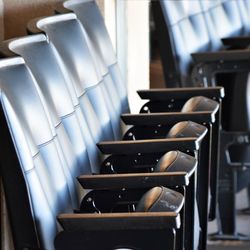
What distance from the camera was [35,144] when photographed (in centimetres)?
159

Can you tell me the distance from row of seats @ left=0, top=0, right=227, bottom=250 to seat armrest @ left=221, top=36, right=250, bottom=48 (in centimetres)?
107

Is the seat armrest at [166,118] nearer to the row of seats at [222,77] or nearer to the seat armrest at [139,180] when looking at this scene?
the seat armrest at [139,180]

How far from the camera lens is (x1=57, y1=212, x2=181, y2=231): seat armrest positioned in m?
1.47

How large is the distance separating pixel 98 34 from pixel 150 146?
465 millimetres

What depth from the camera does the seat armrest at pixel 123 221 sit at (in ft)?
4.81

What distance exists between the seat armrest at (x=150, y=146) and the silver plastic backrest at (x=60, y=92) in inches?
1.9

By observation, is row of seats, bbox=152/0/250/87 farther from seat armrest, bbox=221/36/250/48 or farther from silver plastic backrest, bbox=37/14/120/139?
silver plastic backrest, bbox=37/14/120/139

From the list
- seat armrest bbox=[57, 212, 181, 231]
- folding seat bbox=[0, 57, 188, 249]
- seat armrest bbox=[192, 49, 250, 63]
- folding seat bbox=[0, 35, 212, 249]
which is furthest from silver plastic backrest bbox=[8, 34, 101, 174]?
seat armrest bbox=[192, 49, 250, 63]

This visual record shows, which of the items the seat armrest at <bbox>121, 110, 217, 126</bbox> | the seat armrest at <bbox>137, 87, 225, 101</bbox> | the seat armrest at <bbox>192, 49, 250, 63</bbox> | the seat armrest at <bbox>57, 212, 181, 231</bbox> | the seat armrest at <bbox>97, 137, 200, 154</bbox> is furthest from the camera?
the seat armrest at <bbox>192, 49, 250, 63</bbox>

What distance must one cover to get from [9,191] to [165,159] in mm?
418

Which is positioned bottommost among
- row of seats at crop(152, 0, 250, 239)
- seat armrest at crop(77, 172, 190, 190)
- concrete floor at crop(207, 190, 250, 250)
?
concrete floor at crop(207, 190, 250, 250)

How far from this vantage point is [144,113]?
2.36 meters

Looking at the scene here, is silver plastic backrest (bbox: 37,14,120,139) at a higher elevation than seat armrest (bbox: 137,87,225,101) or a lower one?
higher

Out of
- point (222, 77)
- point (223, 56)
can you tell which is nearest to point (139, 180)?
point (223, 56)
